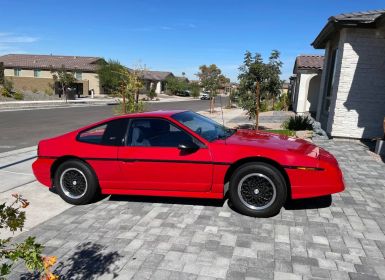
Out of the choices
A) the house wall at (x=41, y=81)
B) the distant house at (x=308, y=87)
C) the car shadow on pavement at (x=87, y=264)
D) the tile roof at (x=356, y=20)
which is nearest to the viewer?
the car shadow on pavement at (x=87, y=264)

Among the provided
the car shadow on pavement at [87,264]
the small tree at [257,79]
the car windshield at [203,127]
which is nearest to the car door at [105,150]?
the car windshield at [203,127]

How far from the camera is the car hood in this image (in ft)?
16.0

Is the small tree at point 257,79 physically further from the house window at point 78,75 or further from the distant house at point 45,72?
the house window at point 78,75

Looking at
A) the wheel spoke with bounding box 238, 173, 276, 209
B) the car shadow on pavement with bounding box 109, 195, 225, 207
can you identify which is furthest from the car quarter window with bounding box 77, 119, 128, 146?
the wheel spoke with bounding box 238, 173, 276, 209

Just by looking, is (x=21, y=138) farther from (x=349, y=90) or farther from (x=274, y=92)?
(x=349, y=90)

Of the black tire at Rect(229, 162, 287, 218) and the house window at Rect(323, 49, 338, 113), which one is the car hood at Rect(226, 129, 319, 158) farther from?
the house window at Rect(323, 49, 338, 113)

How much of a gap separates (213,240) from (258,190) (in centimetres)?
105

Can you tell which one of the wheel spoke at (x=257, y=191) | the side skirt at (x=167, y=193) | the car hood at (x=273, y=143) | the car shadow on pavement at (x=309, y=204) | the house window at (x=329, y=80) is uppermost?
the house window at (x=329, y=80)

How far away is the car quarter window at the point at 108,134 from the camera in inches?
212

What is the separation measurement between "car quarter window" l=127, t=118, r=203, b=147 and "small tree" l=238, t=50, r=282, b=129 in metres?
7.34

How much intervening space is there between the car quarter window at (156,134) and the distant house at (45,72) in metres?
48.8

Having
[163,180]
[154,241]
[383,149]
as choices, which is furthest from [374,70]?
Result: [154,241]

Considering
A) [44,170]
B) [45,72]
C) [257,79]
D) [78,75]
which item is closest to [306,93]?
[257,79]

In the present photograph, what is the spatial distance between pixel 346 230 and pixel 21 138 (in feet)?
38.6
